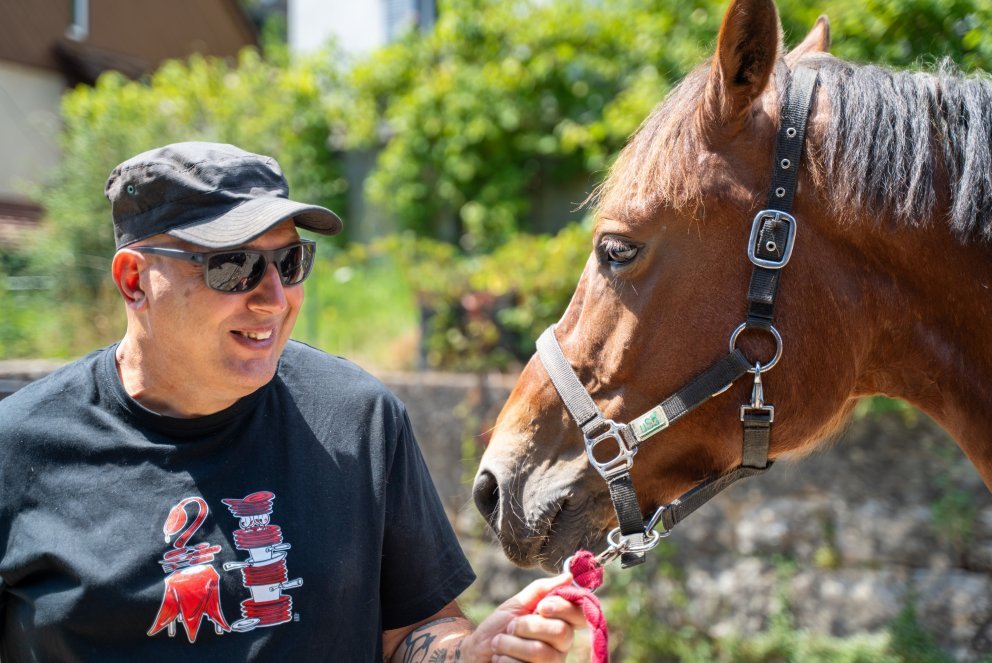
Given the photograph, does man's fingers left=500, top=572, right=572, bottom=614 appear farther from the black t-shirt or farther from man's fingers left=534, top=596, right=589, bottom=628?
the black t-shirt

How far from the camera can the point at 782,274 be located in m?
1.84

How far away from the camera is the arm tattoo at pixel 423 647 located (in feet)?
5.97

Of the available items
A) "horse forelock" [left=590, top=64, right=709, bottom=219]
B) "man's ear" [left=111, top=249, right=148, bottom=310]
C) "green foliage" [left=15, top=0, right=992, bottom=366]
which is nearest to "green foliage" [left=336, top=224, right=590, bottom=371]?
"green foliage" [left=15, top=0, right=992, bottom=366]

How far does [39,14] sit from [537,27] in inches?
331

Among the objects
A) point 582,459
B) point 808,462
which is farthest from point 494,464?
point 808,462

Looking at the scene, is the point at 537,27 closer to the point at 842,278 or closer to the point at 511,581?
the point at 511,581

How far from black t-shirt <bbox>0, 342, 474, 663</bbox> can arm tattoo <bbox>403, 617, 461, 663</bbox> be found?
3 centimetres

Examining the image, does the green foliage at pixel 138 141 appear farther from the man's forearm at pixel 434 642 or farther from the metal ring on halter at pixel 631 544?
the metal ring on halter at pixel 631 544

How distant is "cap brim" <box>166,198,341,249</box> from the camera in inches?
66.4

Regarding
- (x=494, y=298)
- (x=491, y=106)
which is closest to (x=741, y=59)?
(x=494, y=298)

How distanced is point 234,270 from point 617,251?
2.88ft

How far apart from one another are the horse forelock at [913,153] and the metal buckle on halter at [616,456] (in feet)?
2.30

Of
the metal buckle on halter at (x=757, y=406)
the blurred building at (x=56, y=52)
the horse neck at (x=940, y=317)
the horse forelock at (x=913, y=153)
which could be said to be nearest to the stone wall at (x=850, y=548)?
the horse neck at (x=940, y=317)

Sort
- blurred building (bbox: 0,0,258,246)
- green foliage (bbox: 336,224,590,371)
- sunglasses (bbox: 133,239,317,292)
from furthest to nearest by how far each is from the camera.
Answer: blurred building (bbox: 0,0,258,246) < green foliage (bbox: 336,224,590,371) < sunglasses (bbox: 133,239,317,292)
